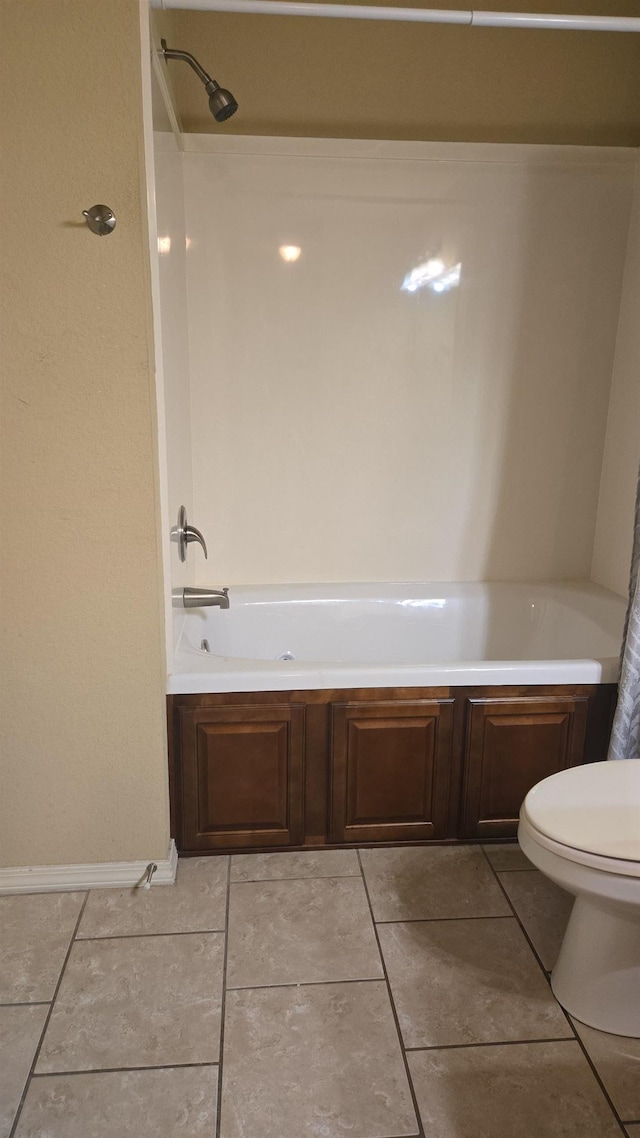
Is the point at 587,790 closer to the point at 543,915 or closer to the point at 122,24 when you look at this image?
the point at 543,915

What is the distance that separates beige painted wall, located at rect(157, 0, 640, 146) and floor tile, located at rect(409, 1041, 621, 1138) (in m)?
2.58

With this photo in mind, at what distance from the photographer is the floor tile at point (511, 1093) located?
132 centimetres

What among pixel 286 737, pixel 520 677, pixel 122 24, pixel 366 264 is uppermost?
pixel 122 24

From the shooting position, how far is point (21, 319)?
1670 millimetres

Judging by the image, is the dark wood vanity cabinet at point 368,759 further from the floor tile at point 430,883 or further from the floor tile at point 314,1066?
the floor tile at point 314,1066

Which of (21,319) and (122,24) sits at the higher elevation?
(122,24)

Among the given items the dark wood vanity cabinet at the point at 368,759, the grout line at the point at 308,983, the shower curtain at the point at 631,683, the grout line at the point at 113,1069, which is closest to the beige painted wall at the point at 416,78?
the shower curtain at the point at 631,683

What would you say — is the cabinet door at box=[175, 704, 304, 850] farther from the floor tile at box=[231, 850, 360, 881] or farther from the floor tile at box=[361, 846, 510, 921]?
the floor tile at box=[361, 846, 510, 921]

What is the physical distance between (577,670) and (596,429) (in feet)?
3.64

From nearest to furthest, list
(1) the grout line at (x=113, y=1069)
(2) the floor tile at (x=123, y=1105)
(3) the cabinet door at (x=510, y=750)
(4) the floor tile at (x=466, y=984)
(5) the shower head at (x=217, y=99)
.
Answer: (2) the floor tile at (x=123, y=1105), (1) the grout line at (x=113, y=1069), (4) the floor tile at (x=466, y=984), (5) the shower head at (x=217, y=99), (3) the cabinet door at (x=510, y=750)

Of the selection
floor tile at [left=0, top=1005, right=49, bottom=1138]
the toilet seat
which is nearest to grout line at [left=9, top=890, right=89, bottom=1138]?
floor tile at [left=0, top=1005, right=49, bottom=1138]

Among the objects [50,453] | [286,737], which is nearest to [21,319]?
[50,453]

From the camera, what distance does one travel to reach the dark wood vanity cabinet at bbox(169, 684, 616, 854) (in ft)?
6.53

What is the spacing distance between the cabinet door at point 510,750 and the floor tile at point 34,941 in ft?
3.55
